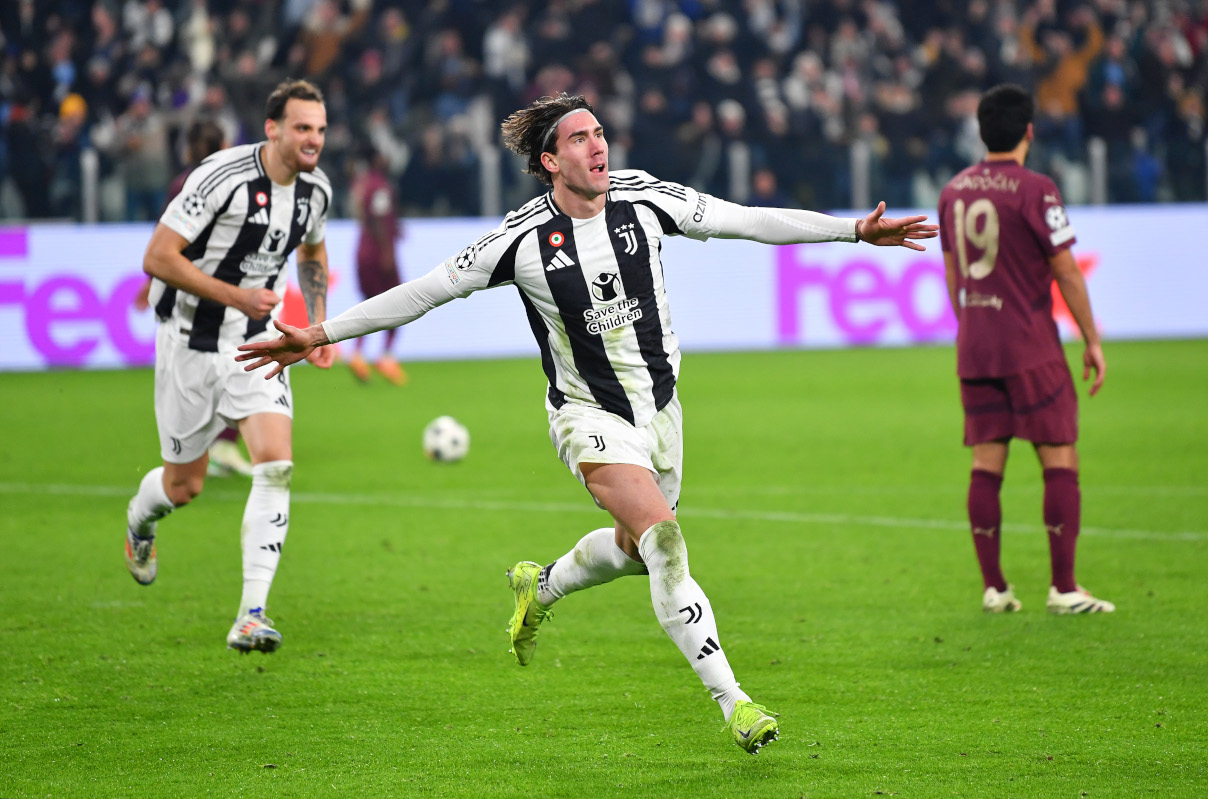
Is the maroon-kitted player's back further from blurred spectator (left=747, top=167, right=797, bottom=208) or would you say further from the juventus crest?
the juventus crest

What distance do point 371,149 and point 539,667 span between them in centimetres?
1061

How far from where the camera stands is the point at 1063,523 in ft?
20.6

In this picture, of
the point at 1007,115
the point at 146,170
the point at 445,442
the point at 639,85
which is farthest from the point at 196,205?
the point at 639,85

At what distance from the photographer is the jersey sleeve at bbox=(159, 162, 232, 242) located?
19.7ft

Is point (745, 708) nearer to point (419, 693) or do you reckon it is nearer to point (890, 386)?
point (419, 693)

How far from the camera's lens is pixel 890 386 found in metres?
14.6

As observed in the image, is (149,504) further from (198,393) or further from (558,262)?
(558,262)

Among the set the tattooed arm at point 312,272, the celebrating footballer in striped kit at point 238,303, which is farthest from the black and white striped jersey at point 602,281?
the tattooed arm at point 312,272

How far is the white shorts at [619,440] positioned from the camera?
4.77 m

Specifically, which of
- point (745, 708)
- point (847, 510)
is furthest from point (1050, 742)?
point (847, 510)

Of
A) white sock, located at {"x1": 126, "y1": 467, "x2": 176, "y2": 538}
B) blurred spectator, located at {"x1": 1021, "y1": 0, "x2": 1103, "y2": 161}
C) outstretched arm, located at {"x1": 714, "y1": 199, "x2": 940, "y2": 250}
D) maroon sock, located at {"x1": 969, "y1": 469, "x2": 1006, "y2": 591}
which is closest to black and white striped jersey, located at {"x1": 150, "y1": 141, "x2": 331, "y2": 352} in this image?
white sock, located at {"x1": 126, "y1": 467, "x2": 176, "y2": 538}

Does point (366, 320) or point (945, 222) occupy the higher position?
point (945, 222)

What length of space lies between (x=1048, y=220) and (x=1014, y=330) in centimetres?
46

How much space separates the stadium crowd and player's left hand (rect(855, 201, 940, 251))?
522 inches
